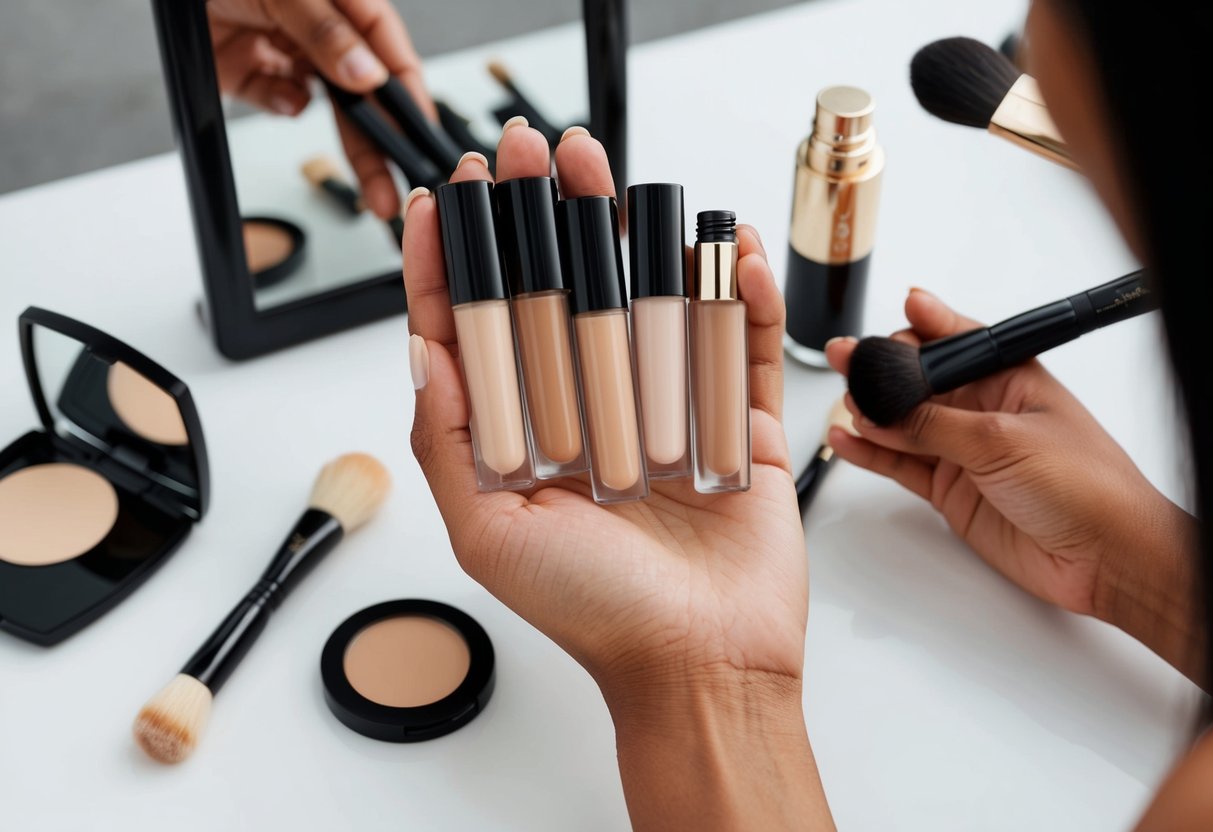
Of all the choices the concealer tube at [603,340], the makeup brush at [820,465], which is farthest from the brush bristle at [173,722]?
the makeup brush at [820,465]

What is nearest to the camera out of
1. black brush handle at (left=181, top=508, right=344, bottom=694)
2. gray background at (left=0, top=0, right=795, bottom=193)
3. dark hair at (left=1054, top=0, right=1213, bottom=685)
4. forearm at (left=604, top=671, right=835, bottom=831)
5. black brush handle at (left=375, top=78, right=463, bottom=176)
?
dark hair at (left=1054, top=0, right=1213, bottom=685)

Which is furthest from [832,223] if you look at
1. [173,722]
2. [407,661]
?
[173,722]

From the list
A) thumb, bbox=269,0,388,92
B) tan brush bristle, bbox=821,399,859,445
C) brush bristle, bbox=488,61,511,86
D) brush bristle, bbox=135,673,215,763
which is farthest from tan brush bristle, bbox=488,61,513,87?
brush bristle, bbox=135,673,215,763

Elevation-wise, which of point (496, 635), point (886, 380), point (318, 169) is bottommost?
point (496, 635)

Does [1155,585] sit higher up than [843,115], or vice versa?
[843,115]

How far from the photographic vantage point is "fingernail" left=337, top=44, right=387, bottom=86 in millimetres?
827

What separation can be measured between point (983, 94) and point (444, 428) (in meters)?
0.38

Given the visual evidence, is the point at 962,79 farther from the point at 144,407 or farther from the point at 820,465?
the point at 144,407

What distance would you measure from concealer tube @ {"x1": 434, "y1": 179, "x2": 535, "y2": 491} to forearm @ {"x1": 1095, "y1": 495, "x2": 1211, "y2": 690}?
1.11 feet

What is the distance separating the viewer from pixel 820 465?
77 cm

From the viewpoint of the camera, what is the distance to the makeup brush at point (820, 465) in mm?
752

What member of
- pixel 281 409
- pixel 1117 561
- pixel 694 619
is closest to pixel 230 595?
pixel 281 409

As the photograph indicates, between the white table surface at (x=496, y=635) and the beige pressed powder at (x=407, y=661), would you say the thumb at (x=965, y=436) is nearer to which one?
the white table surface at (x=496, y=635)

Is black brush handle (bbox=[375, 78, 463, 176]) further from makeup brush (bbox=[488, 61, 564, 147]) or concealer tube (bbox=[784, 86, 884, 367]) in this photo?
concealer tube (bbox=[784, 86, 884, 367])
